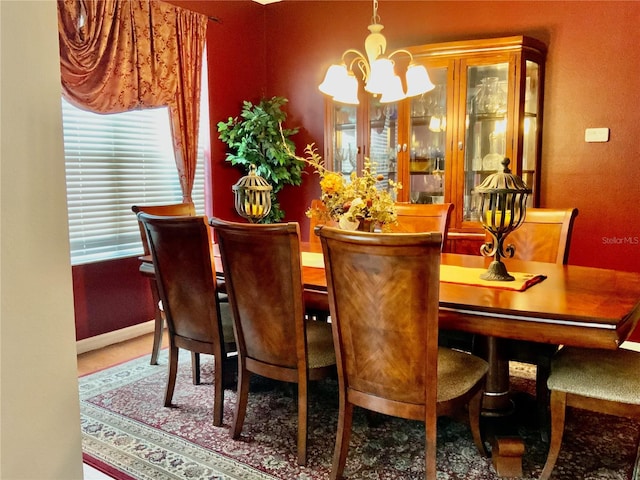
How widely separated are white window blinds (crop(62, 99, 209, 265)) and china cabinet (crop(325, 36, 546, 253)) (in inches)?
62.9

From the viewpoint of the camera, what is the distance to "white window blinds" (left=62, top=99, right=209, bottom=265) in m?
3.61

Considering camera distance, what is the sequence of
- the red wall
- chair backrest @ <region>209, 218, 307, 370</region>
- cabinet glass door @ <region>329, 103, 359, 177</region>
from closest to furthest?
chair backrest @ <region>209, 218, 307, 370</region>, the red wall, cabinet glass door @ <region>329, 103, 359, 177</region>

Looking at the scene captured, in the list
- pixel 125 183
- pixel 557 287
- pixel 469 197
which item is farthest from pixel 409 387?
pixel 125 183

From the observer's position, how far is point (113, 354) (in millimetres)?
3662

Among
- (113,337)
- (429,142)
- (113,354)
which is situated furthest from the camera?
(429,142)

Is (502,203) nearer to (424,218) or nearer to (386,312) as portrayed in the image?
(386,312)

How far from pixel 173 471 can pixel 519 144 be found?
9.35 ft

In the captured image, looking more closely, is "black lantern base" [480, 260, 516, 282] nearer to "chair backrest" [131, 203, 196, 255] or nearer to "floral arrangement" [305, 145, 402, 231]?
"floral arrangement" [305, 145, 402, 231]

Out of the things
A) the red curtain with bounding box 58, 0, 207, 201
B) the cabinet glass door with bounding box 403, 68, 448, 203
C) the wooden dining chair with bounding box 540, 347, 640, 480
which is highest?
the red curtain with bounding box 58, 0, 207, 201

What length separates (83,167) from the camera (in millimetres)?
3635

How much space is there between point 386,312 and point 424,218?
1542mm

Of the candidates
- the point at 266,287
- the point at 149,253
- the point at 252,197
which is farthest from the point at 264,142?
the point at 266,287

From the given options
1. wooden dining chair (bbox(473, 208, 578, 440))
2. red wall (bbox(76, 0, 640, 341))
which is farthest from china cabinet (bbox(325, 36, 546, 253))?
wooden dining chair (bbox(473, 208, 578, 440))

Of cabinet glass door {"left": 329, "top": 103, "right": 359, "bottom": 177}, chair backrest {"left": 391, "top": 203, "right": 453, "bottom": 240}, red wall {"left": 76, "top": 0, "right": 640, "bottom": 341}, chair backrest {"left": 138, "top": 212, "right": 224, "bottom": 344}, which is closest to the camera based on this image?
chair backrest {"left": 138, "top": 212, "right": 224, "bottom": 344}
